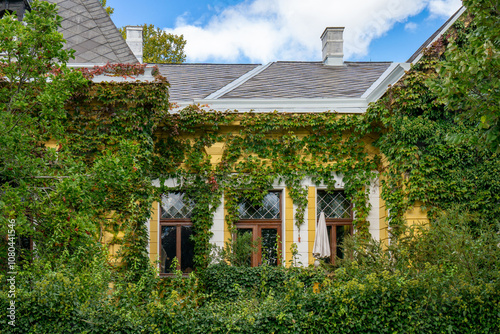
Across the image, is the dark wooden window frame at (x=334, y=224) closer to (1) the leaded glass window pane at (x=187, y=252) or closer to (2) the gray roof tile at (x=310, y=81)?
(2) the gray roof tile at (x=310, y=81)

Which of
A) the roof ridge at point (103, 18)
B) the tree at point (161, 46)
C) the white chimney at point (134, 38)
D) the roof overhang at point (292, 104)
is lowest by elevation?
the roof overhang at point (292, 104)

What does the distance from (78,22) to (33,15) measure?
416 cm

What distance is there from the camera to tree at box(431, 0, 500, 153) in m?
5.32

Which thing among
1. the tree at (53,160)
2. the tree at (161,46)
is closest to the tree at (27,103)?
the tree at (53,160)

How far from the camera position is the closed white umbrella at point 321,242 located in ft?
30.4

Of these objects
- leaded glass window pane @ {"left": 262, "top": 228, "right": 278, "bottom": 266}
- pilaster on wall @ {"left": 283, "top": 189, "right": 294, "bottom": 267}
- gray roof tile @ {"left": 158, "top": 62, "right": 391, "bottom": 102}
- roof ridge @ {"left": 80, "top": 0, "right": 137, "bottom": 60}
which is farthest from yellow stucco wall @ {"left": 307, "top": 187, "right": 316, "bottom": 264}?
roof ridge @ {"left": 80, "top": 0, "right": 137, "bottom": 60}

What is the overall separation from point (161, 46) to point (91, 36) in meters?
13.6

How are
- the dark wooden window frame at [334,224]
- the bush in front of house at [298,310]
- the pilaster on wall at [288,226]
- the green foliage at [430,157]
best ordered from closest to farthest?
the bush in front of house at [298,310] → the green foliage at [430,157] → the pilaster on wall at [288,226] → the dark wooden window frame at [334,224]

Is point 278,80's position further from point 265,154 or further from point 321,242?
point 321,242

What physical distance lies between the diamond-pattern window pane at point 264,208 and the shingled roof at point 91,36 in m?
3.61

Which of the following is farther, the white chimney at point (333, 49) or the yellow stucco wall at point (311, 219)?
the white chimney at point (333, 49)

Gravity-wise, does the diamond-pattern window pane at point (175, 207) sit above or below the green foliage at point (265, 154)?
below

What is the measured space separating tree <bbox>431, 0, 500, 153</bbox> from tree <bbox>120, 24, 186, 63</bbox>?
59.2 feet

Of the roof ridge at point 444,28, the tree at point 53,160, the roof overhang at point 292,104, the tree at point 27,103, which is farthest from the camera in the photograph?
the roof overhang at point 292,104
